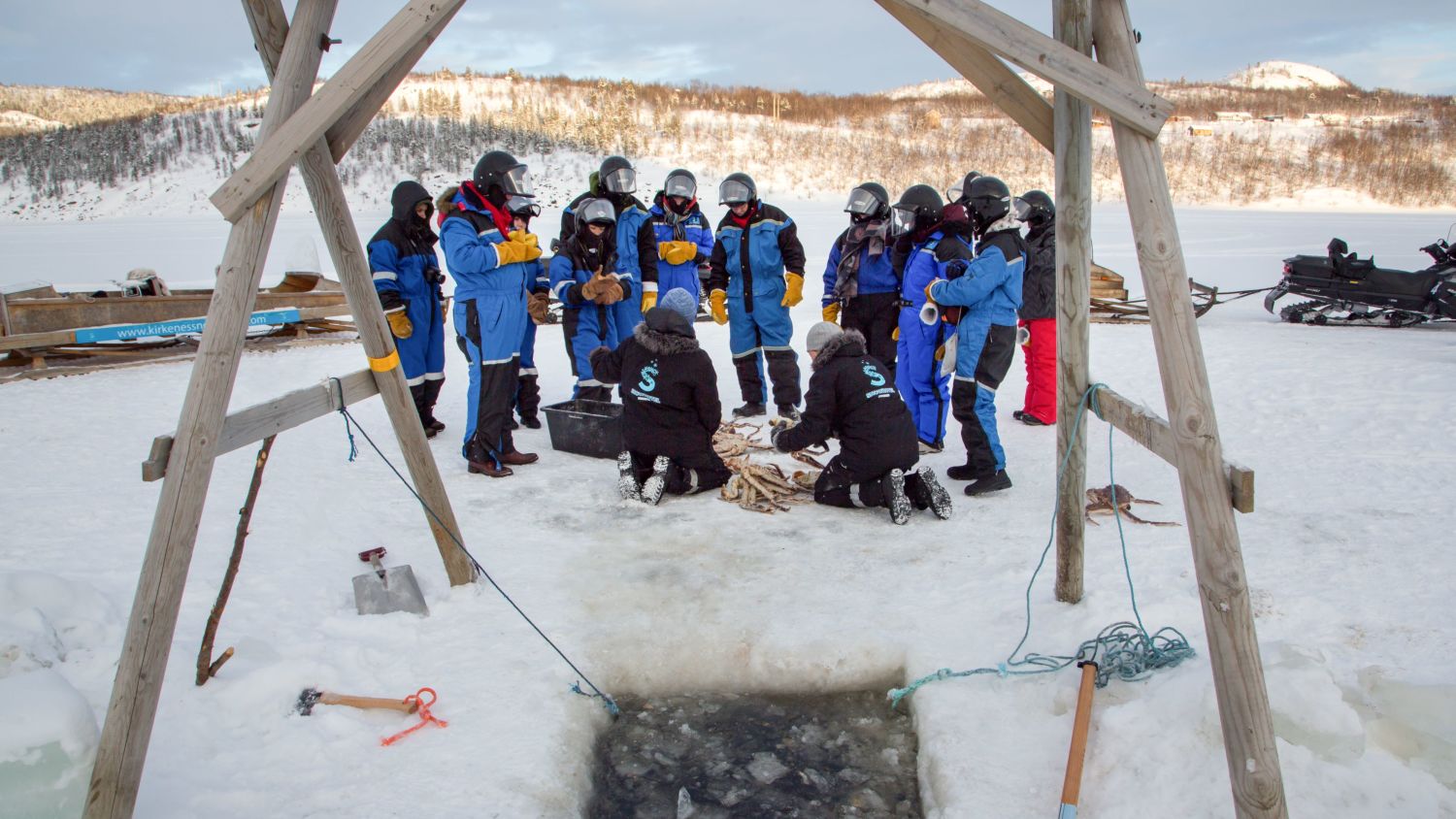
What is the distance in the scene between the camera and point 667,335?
5.26m

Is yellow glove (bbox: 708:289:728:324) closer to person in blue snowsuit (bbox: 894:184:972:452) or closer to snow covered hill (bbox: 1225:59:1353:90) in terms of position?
person in blue snowsuit (bbox: 894:184:972:452)

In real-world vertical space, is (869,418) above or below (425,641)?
above

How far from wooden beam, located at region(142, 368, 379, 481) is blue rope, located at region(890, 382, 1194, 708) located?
2449mm

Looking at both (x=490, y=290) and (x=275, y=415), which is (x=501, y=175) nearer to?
(x=490, y=290)

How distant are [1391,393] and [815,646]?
5.97 metres

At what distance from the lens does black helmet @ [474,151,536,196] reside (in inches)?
223

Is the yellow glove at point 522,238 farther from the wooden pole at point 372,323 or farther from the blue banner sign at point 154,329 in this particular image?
the blue banner sign at point 154,329

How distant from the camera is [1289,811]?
7.83 feet

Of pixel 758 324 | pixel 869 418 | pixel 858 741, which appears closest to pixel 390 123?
pixel 758 324

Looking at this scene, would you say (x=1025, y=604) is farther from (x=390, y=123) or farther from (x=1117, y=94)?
(x=390, y=123)

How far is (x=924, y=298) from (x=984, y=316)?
442 mm

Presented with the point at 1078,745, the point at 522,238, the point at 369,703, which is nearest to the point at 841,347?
the point at 522,238

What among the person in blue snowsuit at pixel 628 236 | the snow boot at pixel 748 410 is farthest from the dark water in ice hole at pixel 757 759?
the person in blue snowsuit at pixel 628 236

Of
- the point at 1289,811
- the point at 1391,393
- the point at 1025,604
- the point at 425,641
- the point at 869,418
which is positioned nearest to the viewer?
the point at 1289,811
